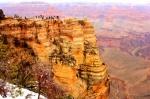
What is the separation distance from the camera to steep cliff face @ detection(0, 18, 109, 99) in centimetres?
2694

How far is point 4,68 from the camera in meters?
16.8

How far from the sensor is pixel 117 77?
77125 millimetres

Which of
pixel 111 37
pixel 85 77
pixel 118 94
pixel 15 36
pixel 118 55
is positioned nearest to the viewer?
pixel 15 36

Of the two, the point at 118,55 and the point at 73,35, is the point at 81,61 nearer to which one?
the point at 73,35

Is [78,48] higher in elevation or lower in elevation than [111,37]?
higher

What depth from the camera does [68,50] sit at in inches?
1122

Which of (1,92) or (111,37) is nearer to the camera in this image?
(1,92)

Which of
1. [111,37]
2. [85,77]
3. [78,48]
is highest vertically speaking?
[78,48]

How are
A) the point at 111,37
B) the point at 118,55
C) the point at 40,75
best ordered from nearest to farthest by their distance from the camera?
the point at 40,75 → the point at 118,55 → the point at 111,37

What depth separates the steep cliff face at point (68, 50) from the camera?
26.9 meters

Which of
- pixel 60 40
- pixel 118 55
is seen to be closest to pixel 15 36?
pixel 60 40

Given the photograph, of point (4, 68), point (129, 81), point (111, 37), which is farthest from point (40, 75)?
point (111, 37)

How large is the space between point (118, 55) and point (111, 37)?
4559 cm

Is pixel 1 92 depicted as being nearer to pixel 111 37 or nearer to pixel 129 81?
pixel 129 81
